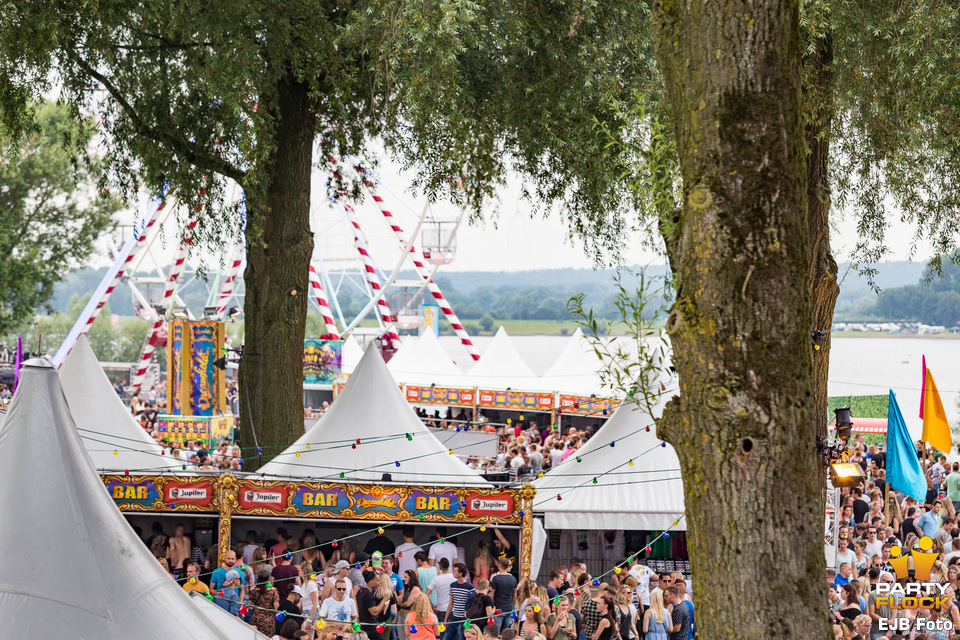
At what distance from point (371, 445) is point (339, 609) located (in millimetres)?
3180

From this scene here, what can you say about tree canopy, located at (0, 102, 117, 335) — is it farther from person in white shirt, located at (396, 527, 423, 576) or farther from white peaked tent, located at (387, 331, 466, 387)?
person in white shirt, located at (396, 527, 423, 576)

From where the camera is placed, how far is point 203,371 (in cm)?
2186

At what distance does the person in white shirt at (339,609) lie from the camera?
31.8 ft

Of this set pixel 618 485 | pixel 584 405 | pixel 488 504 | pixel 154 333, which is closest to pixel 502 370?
pixel 584 405

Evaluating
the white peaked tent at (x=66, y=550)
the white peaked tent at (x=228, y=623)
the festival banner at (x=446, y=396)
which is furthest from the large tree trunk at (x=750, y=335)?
the festival banner at (x=446, y=396)

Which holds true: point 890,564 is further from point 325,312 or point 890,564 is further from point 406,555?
point 325,312

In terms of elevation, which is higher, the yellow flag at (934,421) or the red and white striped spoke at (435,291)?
the red and white striped spoke at (435,291)

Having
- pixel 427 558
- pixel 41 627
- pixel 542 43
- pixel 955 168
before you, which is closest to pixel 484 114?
pixel 542 43

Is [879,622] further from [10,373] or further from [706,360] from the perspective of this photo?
[10,373]

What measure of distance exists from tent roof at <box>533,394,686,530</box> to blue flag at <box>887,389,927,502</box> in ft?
9.77

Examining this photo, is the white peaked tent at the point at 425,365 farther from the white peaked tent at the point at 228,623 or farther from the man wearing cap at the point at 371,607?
the white peaked tent at the point at 228,623

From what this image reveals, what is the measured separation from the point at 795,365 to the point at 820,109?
522cm

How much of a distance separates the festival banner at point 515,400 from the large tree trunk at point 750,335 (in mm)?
19749

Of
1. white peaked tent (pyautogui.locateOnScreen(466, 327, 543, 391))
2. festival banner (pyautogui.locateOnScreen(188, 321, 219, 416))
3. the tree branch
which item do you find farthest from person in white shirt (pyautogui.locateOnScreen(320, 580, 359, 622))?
white peaked tent (pyautogui.locateOnScreen(466, 327, 543, 391))
